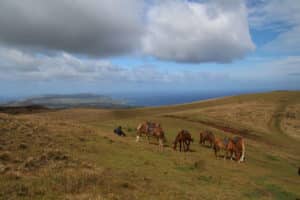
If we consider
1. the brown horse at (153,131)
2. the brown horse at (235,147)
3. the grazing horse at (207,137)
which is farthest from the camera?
the grazing horse at (207,137)

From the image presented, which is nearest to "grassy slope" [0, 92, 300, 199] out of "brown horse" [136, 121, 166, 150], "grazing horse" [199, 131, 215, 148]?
"grazing horse" [199, 131, 215, 148]

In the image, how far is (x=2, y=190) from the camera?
773 cm

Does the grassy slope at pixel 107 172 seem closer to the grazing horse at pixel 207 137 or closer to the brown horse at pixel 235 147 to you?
the brown horse at pixel 235 147

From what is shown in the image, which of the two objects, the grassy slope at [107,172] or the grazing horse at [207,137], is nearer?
the grassy slope at [107,172]

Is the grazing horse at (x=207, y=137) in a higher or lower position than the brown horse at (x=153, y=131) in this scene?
lower

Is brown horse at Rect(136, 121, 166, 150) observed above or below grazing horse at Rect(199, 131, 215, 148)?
above

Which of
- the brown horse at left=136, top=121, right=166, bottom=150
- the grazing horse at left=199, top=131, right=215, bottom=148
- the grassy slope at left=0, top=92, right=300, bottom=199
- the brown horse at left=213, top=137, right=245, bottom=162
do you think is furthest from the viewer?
the grazing horse at left=199, top=131, right=215, bottom=148

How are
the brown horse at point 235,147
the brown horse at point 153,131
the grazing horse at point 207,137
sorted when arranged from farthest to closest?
1. the grazing horse at point 207,137
2. the brown horse at point 153,131
3. the brown horse at point 235,147

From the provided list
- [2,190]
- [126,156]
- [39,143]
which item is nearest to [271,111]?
[126,156]

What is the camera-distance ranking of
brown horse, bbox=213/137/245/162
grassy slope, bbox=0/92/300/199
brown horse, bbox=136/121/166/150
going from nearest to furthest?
grassy slope, bbox=0/92/300/199
brown horse, bbox=213/137/245/162
brown horse, bbox=136/121/166/150

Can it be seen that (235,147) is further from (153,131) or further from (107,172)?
(107,172)

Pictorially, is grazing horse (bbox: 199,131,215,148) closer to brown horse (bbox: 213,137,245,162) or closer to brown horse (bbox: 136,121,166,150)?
brown horse (bbox: 213,137,245,162)

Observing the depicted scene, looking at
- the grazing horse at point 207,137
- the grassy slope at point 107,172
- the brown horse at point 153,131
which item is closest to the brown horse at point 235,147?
the grassy slope at point 107,172

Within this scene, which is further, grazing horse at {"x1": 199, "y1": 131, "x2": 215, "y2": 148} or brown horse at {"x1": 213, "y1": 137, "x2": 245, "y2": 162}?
grazing horse at {"x1": 199, "y1": 131, "x2": 215, "y2": 148}
